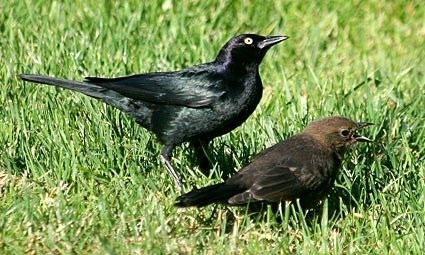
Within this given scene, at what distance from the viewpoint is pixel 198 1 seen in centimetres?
945

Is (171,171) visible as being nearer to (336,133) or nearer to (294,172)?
(294,172)

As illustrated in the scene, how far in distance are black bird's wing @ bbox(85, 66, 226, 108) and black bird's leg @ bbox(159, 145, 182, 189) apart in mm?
287

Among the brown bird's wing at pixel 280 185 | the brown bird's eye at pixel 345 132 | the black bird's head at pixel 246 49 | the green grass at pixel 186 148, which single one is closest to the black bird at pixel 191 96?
the black bird's head at pixel 246 49

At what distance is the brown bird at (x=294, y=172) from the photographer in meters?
Answer: 5.90

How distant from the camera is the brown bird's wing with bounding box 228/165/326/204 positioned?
19.5 ft

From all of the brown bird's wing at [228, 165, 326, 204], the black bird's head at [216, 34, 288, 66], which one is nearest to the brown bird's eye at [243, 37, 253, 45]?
the black bird's head at [216, 34, 288, 66]

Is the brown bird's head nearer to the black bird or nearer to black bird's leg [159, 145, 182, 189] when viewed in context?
the black bird

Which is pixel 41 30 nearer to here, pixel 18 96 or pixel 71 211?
pixel 18 96

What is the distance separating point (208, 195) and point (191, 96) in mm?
1190

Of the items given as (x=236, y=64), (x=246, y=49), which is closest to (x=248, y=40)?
(x=246, y=49)

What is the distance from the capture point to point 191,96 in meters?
6.82

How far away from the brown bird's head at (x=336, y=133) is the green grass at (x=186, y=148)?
0.24 meters

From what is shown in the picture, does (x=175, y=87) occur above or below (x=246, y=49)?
below

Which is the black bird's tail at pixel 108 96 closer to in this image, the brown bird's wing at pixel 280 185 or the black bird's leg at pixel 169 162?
the black bird's leg at pixel 169 162
